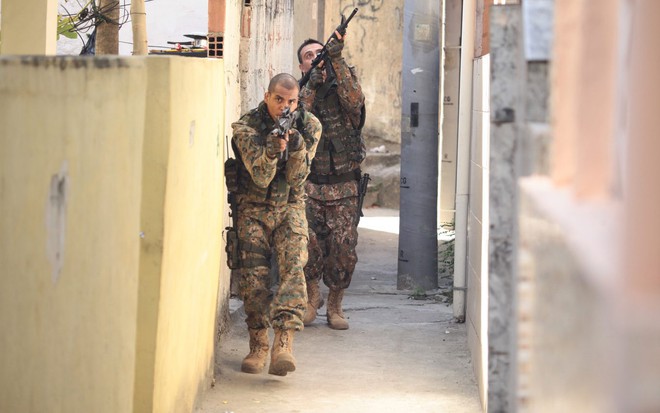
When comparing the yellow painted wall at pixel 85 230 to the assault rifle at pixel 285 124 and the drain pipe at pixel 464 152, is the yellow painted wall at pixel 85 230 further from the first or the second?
the drain pipe at pixel 464 152

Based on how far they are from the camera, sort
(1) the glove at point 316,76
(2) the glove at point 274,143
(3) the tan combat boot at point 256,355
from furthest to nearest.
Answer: (1) the glove at point 316,76 → (3) the tan combat boot at point 256,355 → (2) the glove at point 274,143

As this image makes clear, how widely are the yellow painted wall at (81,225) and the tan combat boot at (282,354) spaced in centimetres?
209

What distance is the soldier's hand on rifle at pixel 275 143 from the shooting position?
558 centimetres

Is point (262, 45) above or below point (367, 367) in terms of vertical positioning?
above

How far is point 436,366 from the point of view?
21.8 ft

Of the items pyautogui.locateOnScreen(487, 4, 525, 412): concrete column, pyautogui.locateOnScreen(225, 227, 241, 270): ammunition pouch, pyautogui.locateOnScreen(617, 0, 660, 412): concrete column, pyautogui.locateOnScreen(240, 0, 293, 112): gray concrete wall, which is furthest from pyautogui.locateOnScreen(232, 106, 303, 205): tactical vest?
pyautogui.locateOnScreen(617, 0, 660, 412): concrete column

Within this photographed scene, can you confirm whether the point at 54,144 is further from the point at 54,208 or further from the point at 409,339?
the point at 409,339

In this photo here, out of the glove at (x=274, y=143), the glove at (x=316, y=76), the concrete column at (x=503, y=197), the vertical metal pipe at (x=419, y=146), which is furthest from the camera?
the vertical metal pipe at (x=419, y=146)

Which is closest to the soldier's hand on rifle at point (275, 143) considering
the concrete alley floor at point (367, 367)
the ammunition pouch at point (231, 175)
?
the ammunition pouch at point (231, 175)

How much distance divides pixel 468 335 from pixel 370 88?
960 cm

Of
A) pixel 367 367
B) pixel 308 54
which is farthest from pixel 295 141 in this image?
pixel 308 54

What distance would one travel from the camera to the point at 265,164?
5691mm

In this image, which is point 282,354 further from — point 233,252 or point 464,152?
point 464,152

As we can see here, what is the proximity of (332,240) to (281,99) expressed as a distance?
1.91 metres
